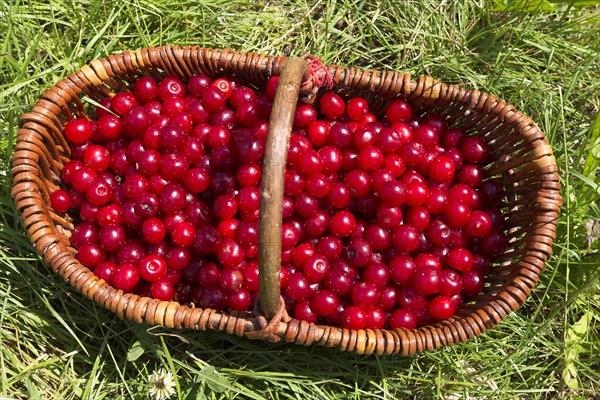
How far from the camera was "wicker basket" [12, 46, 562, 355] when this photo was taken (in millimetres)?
2234

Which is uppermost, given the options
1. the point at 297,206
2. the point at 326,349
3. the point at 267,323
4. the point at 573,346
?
the point at 297,206

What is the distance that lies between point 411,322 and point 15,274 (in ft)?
6.48

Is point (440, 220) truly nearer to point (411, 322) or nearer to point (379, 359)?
point (411, 322)

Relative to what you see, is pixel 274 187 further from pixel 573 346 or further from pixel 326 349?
pixel 573 346

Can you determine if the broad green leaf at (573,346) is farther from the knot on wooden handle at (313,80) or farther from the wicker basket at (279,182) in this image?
the knot on wooden handle at (313,80)

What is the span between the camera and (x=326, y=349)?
276cm

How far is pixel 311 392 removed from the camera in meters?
2.74

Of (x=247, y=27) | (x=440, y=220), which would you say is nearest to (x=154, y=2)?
(x=247, y=27)

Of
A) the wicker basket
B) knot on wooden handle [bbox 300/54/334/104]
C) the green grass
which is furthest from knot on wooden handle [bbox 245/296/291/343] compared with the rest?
knot on wooden handle [bbox 300/54/334/104]

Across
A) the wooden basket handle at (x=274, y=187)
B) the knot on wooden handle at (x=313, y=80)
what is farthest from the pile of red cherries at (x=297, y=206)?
the wooden basket handle at (x=274, y=187)

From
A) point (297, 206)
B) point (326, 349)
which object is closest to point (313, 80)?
point (297, 206)

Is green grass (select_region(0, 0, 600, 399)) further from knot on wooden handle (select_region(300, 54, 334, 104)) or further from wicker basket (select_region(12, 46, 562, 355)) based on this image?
knot on wooden handle (select_region(300, 54, 334, 104))

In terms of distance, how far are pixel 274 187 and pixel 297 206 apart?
0.56 m

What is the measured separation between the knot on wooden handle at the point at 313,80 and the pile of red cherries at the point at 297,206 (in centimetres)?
6
